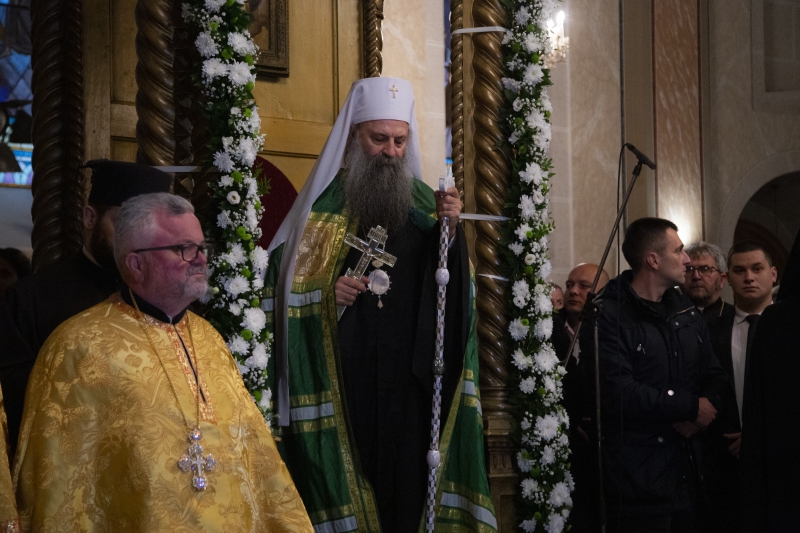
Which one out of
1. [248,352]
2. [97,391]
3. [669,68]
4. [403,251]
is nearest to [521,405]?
[403,251]

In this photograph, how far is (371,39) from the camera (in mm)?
6617

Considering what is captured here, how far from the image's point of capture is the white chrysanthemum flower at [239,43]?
4.29m

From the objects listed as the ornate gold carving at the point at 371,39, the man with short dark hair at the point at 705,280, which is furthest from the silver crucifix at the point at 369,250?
the man with short dark hair at the point at 705,280

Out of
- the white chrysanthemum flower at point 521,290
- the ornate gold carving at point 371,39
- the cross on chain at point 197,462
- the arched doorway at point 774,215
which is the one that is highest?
the ornate gold carving at point 371,39

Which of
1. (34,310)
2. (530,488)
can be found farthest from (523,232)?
(34,310)

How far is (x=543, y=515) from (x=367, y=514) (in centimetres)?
107

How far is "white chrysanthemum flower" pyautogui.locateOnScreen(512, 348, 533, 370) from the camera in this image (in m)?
4.99

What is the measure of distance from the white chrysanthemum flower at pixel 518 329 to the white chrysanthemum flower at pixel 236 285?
57.8 inches

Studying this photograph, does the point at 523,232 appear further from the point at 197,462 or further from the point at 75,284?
the point at 197,462

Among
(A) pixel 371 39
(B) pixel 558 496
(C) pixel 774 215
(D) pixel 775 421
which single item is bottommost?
(B) pixel 558 496

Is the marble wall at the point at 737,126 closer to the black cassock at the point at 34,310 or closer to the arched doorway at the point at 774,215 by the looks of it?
the arched doorway at the point at 774,215

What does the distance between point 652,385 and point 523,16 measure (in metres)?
1.99

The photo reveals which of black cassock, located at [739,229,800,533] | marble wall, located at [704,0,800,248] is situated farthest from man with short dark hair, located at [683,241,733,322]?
marble wall, located at [704,0,800,248]

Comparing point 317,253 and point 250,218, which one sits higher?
point 250,218
